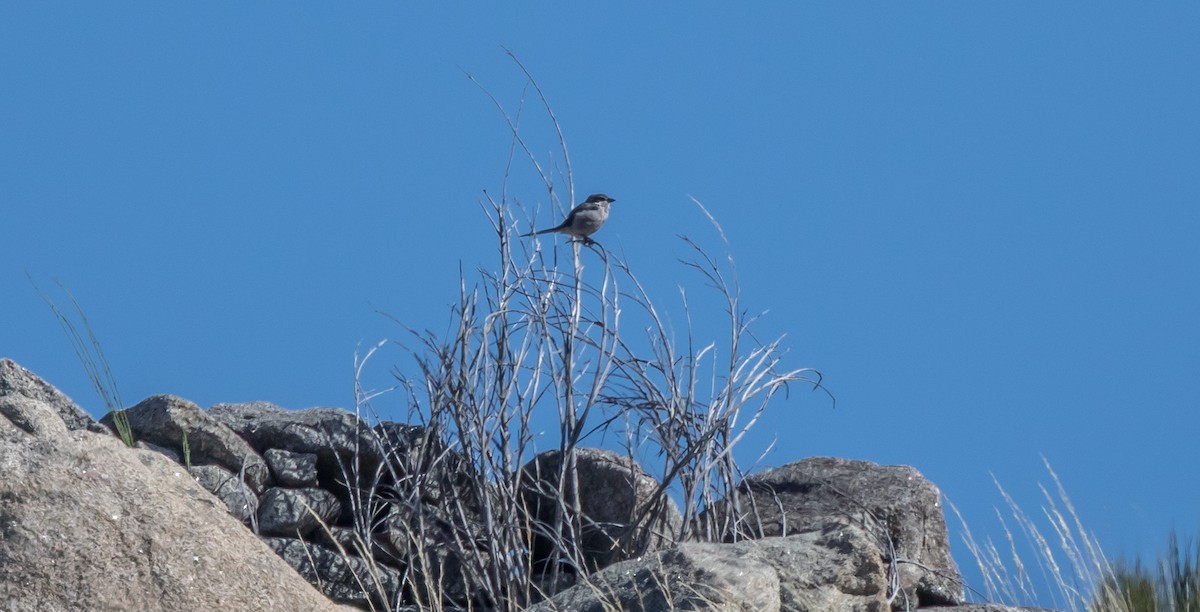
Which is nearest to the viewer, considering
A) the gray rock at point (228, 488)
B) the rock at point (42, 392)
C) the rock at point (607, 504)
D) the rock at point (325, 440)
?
the rock at point (607, 504)

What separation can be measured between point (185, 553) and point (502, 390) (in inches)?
100.0

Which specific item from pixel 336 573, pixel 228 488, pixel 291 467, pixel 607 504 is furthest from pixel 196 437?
pixel 607 504

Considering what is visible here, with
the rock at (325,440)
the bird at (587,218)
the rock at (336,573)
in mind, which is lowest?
the rock at (336,573)

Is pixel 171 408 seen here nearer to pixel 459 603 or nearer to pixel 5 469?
pixel 459 603

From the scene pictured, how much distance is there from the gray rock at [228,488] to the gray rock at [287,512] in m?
0.08

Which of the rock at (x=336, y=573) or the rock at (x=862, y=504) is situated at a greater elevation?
the rock at (x=862, y=504)

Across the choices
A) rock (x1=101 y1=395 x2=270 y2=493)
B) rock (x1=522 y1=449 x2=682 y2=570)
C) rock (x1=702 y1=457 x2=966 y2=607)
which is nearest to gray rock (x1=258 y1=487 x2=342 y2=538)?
rock (x1=101 y1=395 x2=270 y2=493)

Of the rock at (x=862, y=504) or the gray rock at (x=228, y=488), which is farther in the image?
the gray rock at (x=228, y=488)

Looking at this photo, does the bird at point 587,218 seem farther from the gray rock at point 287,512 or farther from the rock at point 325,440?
the gray rock at point 287,512

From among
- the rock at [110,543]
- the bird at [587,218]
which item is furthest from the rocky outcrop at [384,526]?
the bird at [587,218]

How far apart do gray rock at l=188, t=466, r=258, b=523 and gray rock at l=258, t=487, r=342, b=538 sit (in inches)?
3.2

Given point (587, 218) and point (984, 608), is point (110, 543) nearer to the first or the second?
point (984, 608)

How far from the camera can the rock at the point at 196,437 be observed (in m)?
6.81

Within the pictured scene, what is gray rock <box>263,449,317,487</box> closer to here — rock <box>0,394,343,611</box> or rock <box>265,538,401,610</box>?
rock <box>265,538,401,610</box>
